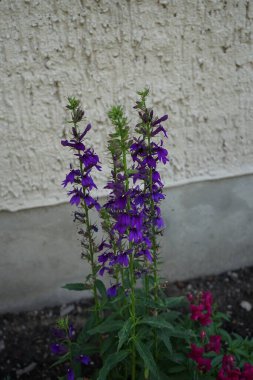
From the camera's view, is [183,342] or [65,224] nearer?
[183,342]

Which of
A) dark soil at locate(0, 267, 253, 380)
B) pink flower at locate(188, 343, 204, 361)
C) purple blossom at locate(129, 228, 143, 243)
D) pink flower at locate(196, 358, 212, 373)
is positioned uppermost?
purple blossom at locate(129, 228, 143, 243)

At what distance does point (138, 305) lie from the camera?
2.15m

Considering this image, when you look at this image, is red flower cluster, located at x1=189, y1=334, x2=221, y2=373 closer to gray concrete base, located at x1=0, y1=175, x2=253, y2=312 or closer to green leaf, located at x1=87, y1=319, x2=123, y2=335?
green leaf, located at x1=87, y1=319, x2=123, y2=335

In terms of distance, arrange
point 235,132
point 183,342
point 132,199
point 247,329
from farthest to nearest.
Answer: point 235,132, point 247,329, point 183,342, point 132,199

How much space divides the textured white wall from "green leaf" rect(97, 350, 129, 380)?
1358 millimetres

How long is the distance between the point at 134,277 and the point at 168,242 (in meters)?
1.50

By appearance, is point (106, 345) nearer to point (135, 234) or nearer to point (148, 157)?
point (135, 234)

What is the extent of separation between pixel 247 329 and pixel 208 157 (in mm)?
1223

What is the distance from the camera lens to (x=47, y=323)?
3.30 m

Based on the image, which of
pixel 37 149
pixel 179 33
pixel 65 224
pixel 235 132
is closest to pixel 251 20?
pixel 179 33

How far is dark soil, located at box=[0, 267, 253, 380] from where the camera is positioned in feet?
9.55

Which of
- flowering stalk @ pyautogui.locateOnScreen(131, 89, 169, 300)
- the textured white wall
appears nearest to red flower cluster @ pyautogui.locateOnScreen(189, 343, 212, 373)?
flowering stalk @ pyautogui.locateOnScreen(131, 89, 169, 300)

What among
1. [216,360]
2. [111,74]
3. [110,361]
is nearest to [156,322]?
[110,361]

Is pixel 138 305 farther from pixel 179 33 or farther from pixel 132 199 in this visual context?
pixel 179 33
